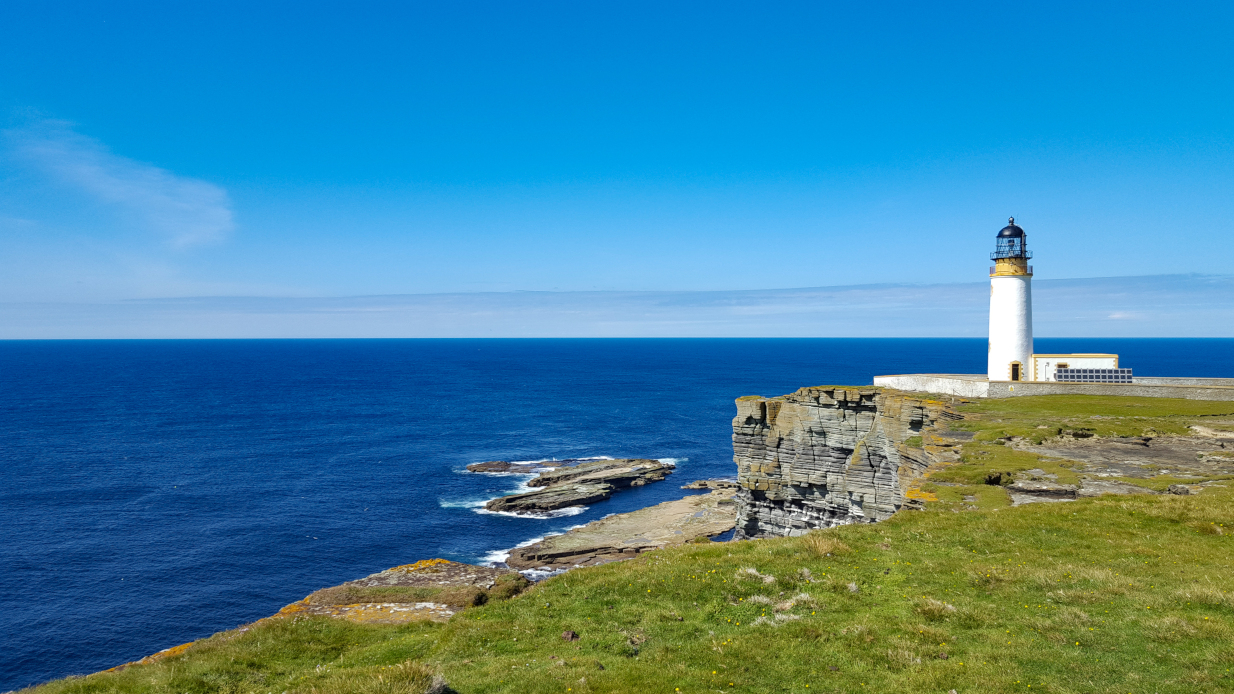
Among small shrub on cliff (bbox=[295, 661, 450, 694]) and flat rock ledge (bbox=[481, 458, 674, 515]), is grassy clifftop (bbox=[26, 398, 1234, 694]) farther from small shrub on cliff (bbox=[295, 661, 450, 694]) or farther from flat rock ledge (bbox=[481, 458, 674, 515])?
flat rock ledge (bbox=[481, 458, 674, 515])

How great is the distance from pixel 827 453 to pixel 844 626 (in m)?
31.6

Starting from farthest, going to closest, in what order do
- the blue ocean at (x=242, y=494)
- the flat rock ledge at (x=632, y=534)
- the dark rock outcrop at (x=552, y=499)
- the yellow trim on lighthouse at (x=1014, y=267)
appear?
the dark rock outcrop at (x=552, y=499) → the flat rock ledge at (x=632, y=534) → the yellow trim on lighthouse at (x=1014, y=267) → the blue ocean at (x=242, y=494)

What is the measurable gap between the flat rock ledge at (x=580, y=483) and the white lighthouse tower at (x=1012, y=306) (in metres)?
40.1

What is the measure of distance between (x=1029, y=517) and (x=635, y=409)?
112 meters

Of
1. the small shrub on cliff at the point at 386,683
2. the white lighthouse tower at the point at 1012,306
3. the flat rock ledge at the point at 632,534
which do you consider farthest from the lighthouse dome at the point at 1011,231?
the small shrub on cliff at the point at 386,683

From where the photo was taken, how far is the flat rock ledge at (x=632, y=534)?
5159cm

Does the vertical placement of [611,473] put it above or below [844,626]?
below

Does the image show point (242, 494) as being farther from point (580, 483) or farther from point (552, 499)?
point (580, 483)

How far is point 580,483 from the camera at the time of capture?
73.6 metres

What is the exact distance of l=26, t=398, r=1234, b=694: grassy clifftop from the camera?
1120 cm

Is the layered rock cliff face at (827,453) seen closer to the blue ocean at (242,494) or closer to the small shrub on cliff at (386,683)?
the blue ocean at (242,494)

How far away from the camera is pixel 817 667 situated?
11.8 m

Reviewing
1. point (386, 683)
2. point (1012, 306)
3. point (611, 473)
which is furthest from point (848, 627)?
point (611, 473)

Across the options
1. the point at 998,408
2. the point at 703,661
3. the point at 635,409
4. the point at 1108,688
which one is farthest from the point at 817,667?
the point at 635,409
